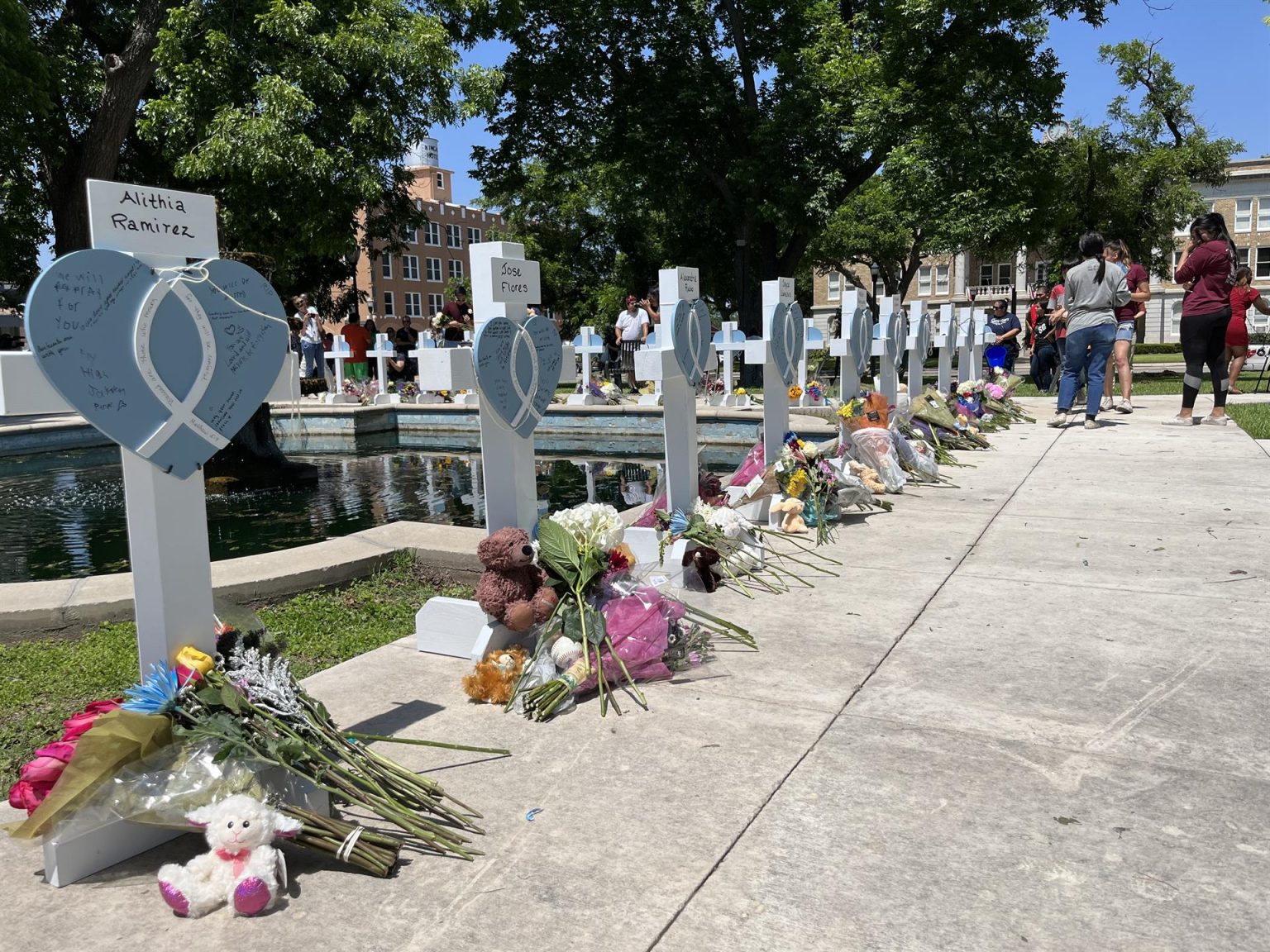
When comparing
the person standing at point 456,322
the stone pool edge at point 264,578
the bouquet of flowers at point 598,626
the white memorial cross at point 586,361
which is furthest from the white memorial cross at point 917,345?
the person standing at point 456,322

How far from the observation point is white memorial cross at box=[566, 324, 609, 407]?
1471cm

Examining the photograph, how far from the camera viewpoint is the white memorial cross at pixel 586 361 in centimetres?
1471

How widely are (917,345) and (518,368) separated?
7139 mm

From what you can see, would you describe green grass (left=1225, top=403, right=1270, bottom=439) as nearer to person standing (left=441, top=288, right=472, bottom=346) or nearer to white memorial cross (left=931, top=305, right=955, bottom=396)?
white memorial cross (left=931, top=305, right=955, bottom=396)

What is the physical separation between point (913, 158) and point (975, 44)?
100 inches

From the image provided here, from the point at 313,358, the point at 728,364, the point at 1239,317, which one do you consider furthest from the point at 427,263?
the point at 1239,317

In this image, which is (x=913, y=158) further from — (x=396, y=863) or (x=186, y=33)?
(x=396, y=863)

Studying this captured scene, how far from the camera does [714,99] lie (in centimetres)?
2014

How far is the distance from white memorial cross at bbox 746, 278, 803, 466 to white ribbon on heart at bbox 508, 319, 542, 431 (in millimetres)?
2349

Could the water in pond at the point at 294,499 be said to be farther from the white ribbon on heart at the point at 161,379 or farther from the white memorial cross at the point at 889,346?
the white ribbon on heart at the point at 161,379

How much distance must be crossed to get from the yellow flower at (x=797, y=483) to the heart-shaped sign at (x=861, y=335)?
264 centimetres

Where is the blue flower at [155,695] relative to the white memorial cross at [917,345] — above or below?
below

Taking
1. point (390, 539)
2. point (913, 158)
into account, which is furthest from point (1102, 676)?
point (913, 158)

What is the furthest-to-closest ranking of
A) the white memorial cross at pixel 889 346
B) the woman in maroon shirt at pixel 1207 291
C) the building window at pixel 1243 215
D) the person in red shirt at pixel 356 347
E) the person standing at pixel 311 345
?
the building window at pixel 1243 215, the person standing at pixel 311 345, the person in red shirt at pixel 356 347, the woman in maroon shirt at pixel 1207 291, the white memorial cross at pixel 889 346
